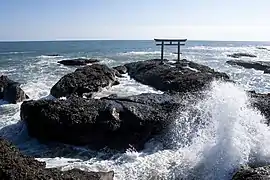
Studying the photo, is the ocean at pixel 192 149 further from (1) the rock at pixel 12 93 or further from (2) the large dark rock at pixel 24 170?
(1) the rock at pixel 12 93

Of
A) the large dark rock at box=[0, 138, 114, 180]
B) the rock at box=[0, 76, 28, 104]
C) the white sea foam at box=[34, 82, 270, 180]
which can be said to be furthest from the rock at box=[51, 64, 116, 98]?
the large dark rock at box=[0, 138, 114, 180]

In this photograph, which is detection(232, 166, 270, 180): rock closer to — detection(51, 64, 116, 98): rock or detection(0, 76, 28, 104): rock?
detection(51, 64, 116, 98): rock

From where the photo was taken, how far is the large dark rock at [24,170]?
6.48m

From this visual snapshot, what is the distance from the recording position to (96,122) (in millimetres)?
11070

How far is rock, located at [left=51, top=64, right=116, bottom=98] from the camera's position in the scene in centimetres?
A: 1806

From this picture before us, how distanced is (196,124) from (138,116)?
1843 mm

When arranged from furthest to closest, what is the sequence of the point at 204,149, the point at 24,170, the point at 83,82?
the point at 83,82, the point at 204,149, the point at 24,170

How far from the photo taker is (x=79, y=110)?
37.4ft

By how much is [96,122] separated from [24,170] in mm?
4590

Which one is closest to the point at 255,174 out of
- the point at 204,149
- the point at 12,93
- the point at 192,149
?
the point at 204,149

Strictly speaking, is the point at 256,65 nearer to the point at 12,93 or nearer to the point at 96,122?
the point at 12,93

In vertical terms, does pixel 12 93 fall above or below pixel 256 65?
above

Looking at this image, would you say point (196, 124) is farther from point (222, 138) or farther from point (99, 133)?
point (99, 133)

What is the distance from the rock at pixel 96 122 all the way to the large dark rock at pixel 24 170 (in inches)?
140
